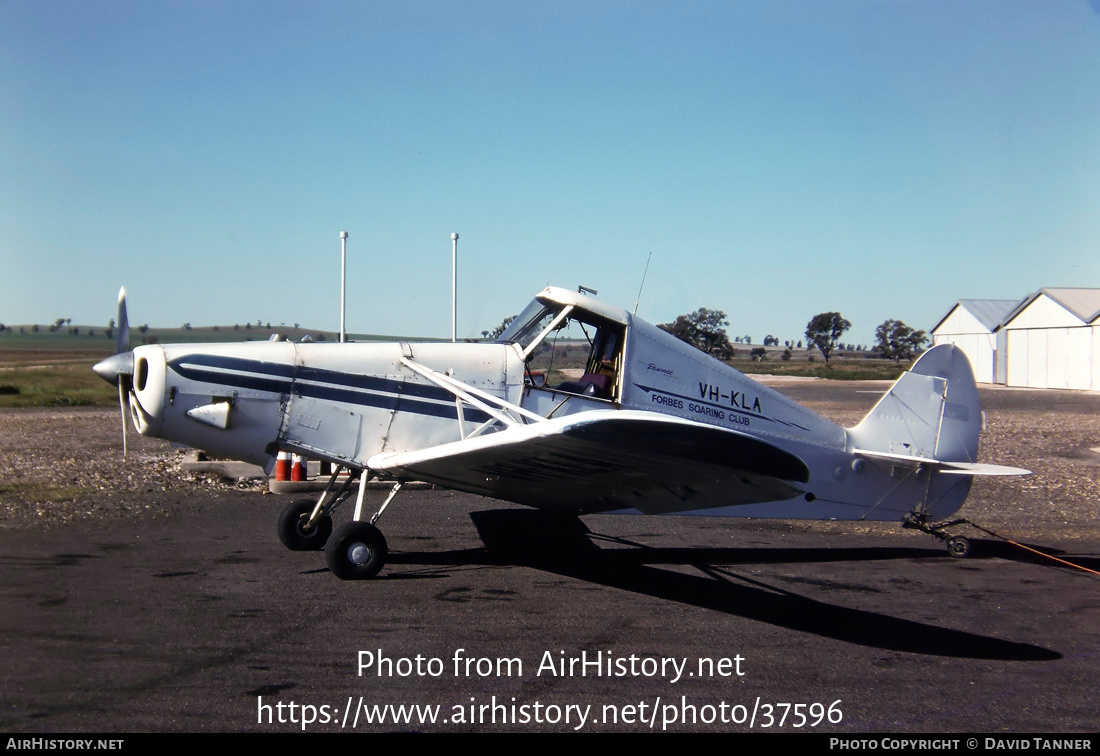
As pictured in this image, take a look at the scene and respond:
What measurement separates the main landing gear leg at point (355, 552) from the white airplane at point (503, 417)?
1 cm

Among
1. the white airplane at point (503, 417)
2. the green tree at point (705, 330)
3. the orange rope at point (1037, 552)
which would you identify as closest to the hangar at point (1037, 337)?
the green tree at point (705, 330)

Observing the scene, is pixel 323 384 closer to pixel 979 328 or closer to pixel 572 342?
pixel 572 342

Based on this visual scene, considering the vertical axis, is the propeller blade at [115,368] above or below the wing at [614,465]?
above

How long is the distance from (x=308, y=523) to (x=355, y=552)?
45.1 inches

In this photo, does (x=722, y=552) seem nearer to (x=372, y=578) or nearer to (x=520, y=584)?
(x=520, y=584)

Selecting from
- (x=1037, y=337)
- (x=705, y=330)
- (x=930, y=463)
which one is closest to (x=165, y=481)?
(x=930, y=463)

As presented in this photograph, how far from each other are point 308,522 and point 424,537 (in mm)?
1499

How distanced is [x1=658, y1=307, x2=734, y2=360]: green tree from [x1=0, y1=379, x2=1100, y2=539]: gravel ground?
9374mm

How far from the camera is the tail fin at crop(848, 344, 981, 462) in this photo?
28.2ft

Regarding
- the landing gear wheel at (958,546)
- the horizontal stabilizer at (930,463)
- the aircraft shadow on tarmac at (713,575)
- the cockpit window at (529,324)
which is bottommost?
the aircraft shadow on tarmac at (713,575)

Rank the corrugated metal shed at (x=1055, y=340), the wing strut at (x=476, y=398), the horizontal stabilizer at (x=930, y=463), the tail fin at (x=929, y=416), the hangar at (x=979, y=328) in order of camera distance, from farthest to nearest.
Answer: the hangar at (x=979, y=328)
the corrugated metal shed at (x=1055, y=340)
the tail fin at (x=929, y=416)
the horizontal stabilizer at (x=930, y=463)
the wing strut at (x=476, y=398)

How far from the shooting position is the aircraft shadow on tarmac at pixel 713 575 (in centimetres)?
577

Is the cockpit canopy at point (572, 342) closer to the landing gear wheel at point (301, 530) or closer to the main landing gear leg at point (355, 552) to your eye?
the main landing gear leg at point (355, 552)

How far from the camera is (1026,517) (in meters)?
10.7
